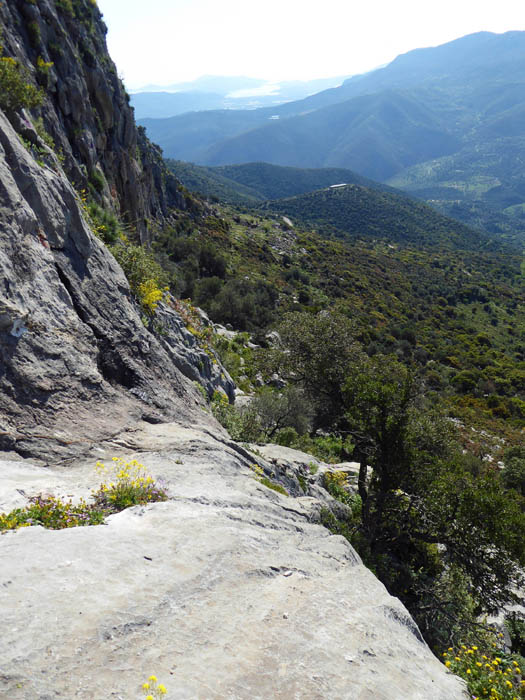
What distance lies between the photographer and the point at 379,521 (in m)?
14.0

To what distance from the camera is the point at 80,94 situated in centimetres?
2872

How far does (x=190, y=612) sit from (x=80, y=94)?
34749mm

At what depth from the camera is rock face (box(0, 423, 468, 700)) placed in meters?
3.59

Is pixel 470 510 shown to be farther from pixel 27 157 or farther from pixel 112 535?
pixel 27 157

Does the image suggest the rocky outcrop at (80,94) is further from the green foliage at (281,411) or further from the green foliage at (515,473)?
the green foliage at (515,473)

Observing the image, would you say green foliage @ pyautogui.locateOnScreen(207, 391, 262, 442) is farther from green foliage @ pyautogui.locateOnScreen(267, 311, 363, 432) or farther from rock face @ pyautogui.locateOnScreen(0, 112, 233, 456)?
green foliage @ pyautogui.locateOnScreen(267, 311, 363, 432)

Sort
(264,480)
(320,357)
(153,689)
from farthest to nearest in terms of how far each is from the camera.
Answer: (320,357)
(264,480)
(153,689)

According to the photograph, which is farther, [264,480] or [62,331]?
[264,480]

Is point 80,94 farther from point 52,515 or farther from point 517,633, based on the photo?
point 517,633

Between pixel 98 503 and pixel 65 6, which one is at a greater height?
pixel 65 6

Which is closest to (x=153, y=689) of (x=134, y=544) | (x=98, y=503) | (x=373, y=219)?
(x=134, y=544)

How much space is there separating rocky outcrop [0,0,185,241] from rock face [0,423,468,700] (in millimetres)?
21508

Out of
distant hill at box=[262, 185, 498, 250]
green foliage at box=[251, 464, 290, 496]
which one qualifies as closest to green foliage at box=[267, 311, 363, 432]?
green foliage at box=[251, 464, 290, 496]

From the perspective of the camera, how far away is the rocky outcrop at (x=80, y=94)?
24.0m
